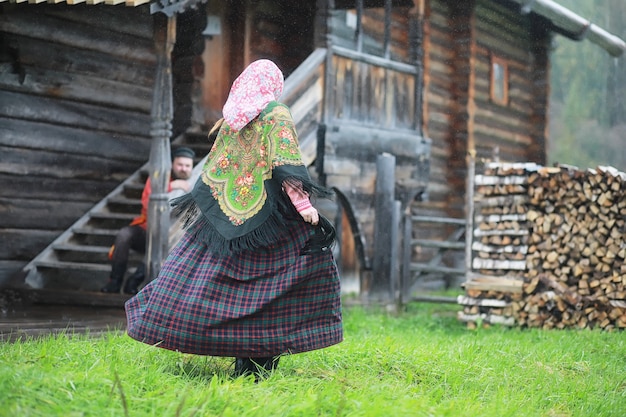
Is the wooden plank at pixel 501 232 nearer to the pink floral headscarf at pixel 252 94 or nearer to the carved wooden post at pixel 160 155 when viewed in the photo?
the carved wooden post at pixel 160 155

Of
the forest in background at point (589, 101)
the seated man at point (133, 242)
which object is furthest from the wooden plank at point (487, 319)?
the forest in background at point (589, 101)

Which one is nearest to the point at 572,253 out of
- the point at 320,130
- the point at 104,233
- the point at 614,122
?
the point at 320,130

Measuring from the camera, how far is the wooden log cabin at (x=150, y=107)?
7836 millimetres

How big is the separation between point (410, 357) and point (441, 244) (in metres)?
4.84

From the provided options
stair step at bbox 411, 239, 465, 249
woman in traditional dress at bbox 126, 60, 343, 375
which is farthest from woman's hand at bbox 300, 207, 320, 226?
stair step at bbox 411, 239, 465, 249

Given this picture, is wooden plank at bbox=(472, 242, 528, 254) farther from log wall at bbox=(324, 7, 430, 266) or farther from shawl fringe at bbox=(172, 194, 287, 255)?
shawl fringe at bbox=(172, 194, 287, 255)

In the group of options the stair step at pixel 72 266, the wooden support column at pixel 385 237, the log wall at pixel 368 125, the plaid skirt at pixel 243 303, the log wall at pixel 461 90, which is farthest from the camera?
the log wall at pixel 461 90

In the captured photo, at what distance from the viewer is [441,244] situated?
9625mm

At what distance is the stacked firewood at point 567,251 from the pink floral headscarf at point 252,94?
4318mm

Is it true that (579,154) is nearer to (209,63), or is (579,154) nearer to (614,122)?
(614,122)

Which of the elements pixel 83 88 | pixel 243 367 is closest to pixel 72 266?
pixel 83 88

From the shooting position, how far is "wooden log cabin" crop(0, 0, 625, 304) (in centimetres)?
784

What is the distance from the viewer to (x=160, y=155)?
7246 millimetres

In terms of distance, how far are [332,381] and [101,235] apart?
4884 mm
